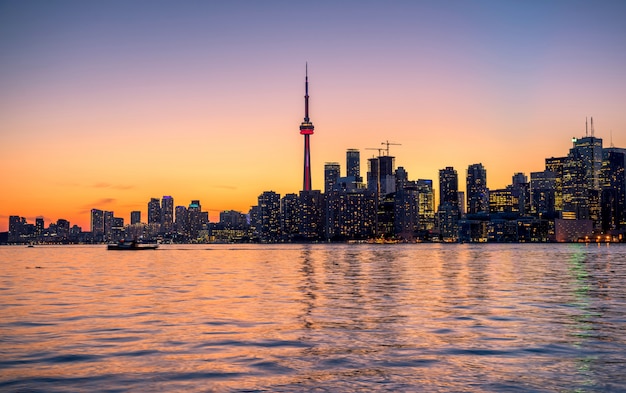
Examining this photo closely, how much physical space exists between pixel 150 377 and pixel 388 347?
10.3 meters

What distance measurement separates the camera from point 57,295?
5725 cm

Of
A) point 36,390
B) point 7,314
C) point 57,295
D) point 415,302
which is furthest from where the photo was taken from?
point 57,295

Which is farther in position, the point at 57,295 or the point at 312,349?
the point at 57,295

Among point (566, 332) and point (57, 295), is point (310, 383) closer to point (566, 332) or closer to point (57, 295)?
point (566, 332)

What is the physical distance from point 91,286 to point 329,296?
29451 millimetres

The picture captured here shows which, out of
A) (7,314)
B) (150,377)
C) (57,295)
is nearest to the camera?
(150,377)

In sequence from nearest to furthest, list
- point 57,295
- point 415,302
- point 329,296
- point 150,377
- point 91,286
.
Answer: point 150,377, point 415,302, point 329,296, point 57,295, point 91,286

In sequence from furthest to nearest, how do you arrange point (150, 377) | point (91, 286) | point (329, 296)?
point (91, 286) → point (329, 296) → point (150, 377)

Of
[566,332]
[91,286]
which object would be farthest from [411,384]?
[91,286]

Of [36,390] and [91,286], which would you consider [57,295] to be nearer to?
[91,286]

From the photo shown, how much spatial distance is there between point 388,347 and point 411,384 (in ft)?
23.5

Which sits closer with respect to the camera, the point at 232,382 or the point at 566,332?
the point at 232,382

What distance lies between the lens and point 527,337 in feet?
99.5

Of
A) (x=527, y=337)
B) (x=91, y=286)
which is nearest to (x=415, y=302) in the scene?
(x=527, y=337)
